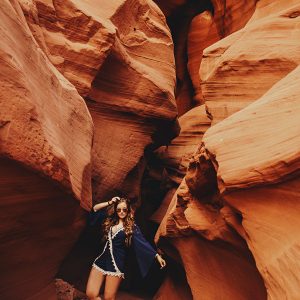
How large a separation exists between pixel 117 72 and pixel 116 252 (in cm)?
435

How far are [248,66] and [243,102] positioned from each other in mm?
681

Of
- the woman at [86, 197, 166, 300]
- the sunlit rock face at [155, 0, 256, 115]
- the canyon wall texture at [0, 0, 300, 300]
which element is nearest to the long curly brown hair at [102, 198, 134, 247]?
the woman at [86, 197, 166, 300]

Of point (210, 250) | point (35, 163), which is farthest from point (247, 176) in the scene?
point (210, 250)

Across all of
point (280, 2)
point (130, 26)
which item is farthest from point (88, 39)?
point (280, 2)

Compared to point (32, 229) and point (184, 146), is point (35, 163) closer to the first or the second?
point (32, 229)

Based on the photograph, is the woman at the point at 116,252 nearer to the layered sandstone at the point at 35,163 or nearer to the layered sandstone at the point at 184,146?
the layered sandstone at the point at 35,163

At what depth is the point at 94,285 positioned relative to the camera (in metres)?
5.95

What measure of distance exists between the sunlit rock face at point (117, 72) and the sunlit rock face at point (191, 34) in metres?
4.94

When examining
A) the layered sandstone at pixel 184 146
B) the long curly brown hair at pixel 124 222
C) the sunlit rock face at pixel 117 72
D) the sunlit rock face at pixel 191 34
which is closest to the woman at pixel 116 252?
the long curly brown hair at pixel 124 222

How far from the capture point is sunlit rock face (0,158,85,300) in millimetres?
4312

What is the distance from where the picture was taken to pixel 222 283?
6.31m

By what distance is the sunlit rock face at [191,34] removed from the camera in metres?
15.2

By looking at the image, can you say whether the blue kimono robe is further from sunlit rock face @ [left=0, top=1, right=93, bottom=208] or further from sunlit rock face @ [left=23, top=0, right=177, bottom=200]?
sunlit rock face @ [left=23, top=0, right=177, bottom=200]

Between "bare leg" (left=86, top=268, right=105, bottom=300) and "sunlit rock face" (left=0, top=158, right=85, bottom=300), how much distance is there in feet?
1.97
